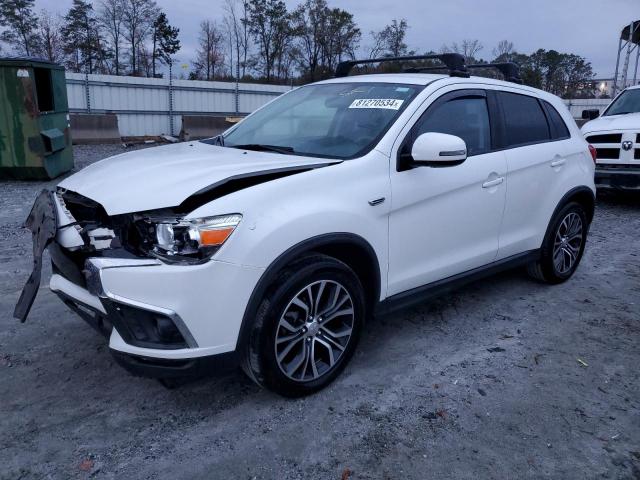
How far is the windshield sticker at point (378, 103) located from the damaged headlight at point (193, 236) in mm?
1474

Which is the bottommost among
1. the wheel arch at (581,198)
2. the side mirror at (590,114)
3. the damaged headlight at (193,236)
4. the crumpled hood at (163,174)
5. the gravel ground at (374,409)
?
the gravel ground at (374,409)

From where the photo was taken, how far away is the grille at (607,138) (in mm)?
8594

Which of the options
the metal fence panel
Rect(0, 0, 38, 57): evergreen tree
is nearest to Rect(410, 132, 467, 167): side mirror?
the metal fence panel

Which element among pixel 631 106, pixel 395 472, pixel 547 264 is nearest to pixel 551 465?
pixel 395 472

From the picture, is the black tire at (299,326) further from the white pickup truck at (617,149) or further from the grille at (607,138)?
the grille at (607,138)

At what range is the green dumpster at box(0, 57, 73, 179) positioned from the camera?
9.16 meters

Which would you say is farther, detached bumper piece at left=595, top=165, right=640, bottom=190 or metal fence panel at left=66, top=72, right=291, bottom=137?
metal fence panel at left=66, top=72, right=291, bottom=137

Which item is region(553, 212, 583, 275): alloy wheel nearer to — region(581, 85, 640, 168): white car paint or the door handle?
the door handle

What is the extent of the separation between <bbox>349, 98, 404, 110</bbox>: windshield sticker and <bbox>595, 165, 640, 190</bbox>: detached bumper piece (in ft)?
20.9

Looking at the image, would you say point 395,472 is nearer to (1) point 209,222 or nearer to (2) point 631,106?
(1) point 209,222

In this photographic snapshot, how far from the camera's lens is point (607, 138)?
876cm

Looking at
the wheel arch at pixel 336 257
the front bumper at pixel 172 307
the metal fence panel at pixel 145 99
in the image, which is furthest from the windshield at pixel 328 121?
the metal fence panel at pixel 145 99

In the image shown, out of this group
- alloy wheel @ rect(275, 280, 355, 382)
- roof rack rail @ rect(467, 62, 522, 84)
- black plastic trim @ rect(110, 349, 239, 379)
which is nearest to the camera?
black plastic trim @ rect(110, 349, 239, 379)

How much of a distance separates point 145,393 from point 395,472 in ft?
4.93
